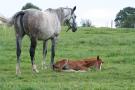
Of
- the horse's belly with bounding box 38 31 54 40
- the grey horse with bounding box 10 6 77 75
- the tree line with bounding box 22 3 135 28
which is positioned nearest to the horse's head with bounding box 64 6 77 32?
the grey horse with bounding box 10 6 77 75

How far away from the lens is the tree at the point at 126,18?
68812 mm

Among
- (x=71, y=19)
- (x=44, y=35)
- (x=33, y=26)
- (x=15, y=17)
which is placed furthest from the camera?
(x=71, y=19)

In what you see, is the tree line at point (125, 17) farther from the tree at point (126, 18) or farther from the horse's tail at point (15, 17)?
the horse's tail at point (15, 17)

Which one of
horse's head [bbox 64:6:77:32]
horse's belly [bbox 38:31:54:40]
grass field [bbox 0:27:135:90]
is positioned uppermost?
horse's head [bbox 64:6:77:32]

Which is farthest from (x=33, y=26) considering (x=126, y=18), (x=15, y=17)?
(x=126, y=18)

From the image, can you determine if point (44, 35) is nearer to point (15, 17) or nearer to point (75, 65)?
point (15, 17)

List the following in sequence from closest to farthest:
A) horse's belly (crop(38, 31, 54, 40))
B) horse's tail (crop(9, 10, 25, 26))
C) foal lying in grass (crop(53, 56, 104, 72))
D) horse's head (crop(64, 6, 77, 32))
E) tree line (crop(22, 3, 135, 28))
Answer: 1. horse's tail (crop(9, 10, 25, 26))
2. horse's belly (crop(38, 31, 54, 40))
3. foal lying in grass (crop(53, 56, 104, 72))
4. horse's head (crop(64, 6, 77, 32))
5. tree line (crop(22, 3, 135, 28))

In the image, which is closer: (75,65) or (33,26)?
(33,26)

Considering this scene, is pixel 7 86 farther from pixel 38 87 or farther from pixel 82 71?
pixel 82 71

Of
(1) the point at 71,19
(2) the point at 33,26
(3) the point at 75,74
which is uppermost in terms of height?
(1) the point at 71,19

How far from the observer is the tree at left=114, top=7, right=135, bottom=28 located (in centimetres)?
6881

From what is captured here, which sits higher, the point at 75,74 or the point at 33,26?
the point at 33,26

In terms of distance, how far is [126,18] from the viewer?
7200 centimetres

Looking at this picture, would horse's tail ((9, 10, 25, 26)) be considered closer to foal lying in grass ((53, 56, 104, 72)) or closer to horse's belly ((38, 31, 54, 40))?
horse's belly ((38, 31, 54, 40))
